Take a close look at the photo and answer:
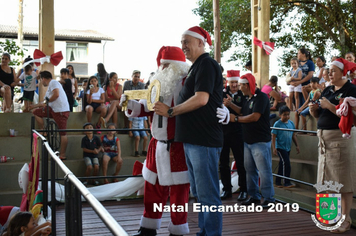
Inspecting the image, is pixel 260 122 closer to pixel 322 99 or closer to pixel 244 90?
pixel 244 90

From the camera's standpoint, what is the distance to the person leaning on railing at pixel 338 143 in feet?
12.3

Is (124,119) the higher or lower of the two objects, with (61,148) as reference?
higher

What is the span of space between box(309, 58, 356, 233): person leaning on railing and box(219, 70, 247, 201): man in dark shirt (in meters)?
1.42

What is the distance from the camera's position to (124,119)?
8.45 metres

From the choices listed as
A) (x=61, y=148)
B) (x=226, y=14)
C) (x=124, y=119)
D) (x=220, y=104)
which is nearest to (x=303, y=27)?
(x=226, y=14)

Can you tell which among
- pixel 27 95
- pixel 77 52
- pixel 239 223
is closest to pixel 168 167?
pixel 239 223

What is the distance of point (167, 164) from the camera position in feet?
10.7

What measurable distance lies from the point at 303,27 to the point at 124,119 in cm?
923

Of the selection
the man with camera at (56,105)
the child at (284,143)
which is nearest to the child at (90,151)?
the man with camera at (56,105)

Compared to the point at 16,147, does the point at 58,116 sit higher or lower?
higher

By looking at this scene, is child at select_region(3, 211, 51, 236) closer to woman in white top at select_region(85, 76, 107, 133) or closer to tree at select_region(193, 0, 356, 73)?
woman in white top at select_region(85, 76, 107, 133)

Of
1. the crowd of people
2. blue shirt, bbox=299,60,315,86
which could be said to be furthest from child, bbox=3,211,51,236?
blue shirt, bbox=299,60,315,86

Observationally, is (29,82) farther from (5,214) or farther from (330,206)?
(330,206)

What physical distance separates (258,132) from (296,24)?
11.6m
